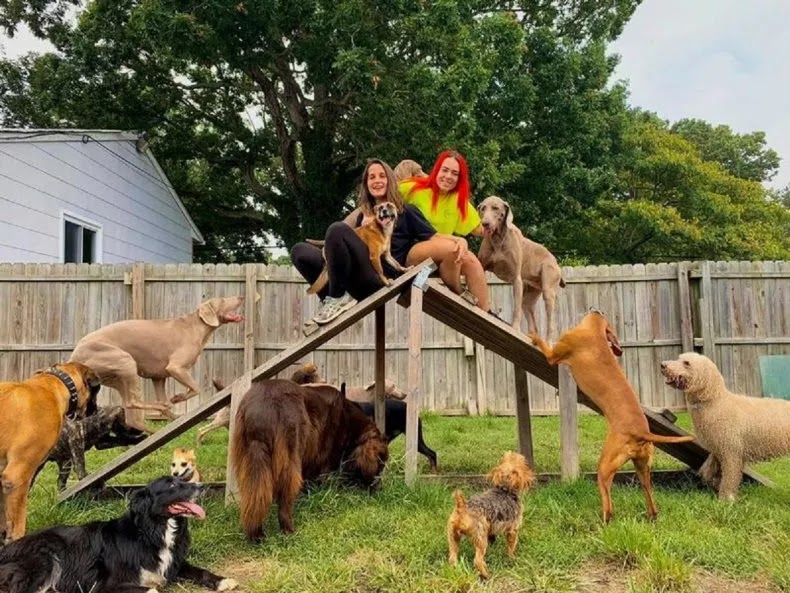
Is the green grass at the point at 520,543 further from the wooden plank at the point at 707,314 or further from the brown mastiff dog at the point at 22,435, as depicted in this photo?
the wooden plank at the point at 707,314

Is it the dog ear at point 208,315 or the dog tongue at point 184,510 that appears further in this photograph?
the dog ear at point 208,315

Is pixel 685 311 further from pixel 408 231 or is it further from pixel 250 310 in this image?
pixel 250 310

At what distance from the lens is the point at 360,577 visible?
334cm

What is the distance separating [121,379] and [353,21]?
8963mm

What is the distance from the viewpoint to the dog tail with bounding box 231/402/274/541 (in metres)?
3.71

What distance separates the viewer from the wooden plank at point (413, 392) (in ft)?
15.2

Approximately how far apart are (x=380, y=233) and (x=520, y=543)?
2310mm

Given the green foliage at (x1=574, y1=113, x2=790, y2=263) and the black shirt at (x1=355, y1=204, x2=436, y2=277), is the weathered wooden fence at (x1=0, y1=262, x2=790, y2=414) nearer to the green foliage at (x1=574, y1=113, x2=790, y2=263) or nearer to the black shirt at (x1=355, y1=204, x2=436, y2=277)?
the black shirt at (x1=355, y1=204, x2=436, y2=277)

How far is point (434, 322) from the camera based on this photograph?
1006cm

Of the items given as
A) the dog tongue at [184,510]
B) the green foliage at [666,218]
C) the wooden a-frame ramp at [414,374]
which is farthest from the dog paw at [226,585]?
the green foliage at [666,218]

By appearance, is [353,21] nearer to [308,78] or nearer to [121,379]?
[308,78]

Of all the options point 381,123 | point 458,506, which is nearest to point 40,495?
point 458,506

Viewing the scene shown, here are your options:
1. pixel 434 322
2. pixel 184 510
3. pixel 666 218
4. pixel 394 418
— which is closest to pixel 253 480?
pixel 184 510

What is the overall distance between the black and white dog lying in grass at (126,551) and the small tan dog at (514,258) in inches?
115
